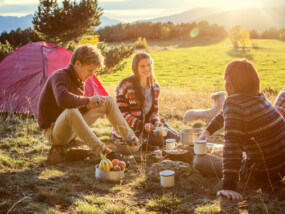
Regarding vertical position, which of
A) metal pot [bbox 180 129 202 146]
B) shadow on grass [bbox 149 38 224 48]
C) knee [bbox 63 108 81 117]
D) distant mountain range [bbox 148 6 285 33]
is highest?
distant mountain range [bbox 148 6 285 33]

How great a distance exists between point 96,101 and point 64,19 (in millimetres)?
8529

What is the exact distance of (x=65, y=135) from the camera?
4.12 meters

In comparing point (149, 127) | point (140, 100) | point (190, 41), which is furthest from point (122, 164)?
point (190, 41)

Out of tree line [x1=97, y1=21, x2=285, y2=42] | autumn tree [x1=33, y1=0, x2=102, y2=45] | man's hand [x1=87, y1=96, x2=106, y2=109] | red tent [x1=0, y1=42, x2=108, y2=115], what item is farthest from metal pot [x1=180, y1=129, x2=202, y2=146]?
tree line [x1=97, y1=21, x2=285, y2=42]

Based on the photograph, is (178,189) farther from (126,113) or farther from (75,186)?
(126,113)

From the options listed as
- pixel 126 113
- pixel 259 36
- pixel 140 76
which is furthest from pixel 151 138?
pixel 259 36

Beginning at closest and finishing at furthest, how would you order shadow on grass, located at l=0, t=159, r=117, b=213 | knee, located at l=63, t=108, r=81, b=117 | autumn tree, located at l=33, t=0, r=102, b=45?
shadow on grass, located at l=0, t=159, r=117, b=213, knee, located at l=63, t=108, r=81, b=117, autumn tree, located at l=33, t=0, r=102, b=45

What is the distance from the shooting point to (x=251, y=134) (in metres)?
2.80

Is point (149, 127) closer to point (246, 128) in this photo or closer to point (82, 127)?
point (82, 127)

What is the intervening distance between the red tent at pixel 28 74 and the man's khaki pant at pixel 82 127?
3.16 meters

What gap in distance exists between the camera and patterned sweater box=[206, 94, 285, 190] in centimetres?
276

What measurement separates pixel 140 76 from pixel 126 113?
0.65 m

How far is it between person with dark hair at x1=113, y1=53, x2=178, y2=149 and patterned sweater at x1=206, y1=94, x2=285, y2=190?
2113 millimetres

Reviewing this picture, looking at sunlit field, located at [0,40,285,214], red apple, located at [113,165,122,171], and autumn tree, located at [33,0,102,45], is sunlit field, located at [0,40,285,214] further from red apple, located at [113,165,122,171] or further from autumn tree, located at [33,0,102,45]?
autumn tree, located at [33,0,102,45]
